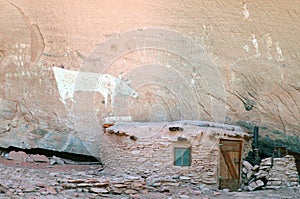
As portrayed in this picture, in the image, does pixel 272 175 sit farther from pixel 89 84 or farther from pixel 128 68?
pixel 89 84

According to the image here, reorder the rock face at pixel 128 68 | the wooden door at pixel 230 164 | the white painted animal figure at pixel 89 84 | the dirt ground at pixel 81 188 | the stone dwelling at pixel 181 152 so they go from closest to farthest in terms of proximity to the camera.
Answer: the dirt ground at pixel 81 188, the stone dwelling at pixel 181 152, the wooden door at pixel 230 164, the rock face at pixel 128 68, the white painted animal figure at pixel 89 84

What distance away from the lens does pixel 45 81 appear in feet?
35.7

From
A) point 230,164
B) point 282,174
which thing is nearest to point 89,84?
point 230,164

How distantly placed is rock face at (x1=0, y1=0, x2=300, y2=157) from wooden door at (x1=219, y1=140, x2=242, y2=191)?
0.80 m

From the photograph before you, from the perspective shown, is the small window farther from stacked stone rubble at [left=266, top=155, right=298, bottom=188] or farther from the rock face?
stacked stone rubble at [left=266, top=155, right=298, bottom=188]

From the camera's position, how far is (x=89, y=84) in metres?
10.8

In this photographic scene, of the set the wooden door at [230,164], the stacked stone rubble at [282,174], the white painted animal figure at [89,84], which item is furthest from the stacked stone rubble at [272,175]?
the white painted animal figure at [89,84]

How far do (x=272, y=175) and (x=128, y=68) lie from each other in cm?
353

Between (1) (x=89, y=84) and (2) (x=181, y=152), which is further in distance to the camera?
(1) (x=89, y=84)

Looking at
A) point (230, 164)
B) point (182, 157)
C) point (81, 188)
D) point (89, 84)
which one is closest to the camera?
point (81, 188)

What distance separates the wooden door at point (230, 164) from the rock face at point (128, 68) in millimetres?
804

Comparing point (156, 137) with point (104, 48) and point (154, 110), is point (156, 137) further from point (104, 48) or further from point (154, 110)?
point (104, 48)

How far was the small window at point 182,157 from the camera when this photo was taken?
9.28 metres

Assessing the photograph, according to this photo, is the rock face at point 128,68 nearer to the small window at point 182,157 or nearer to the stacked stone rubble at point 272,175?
the stacked stone rubble at point 272,175
